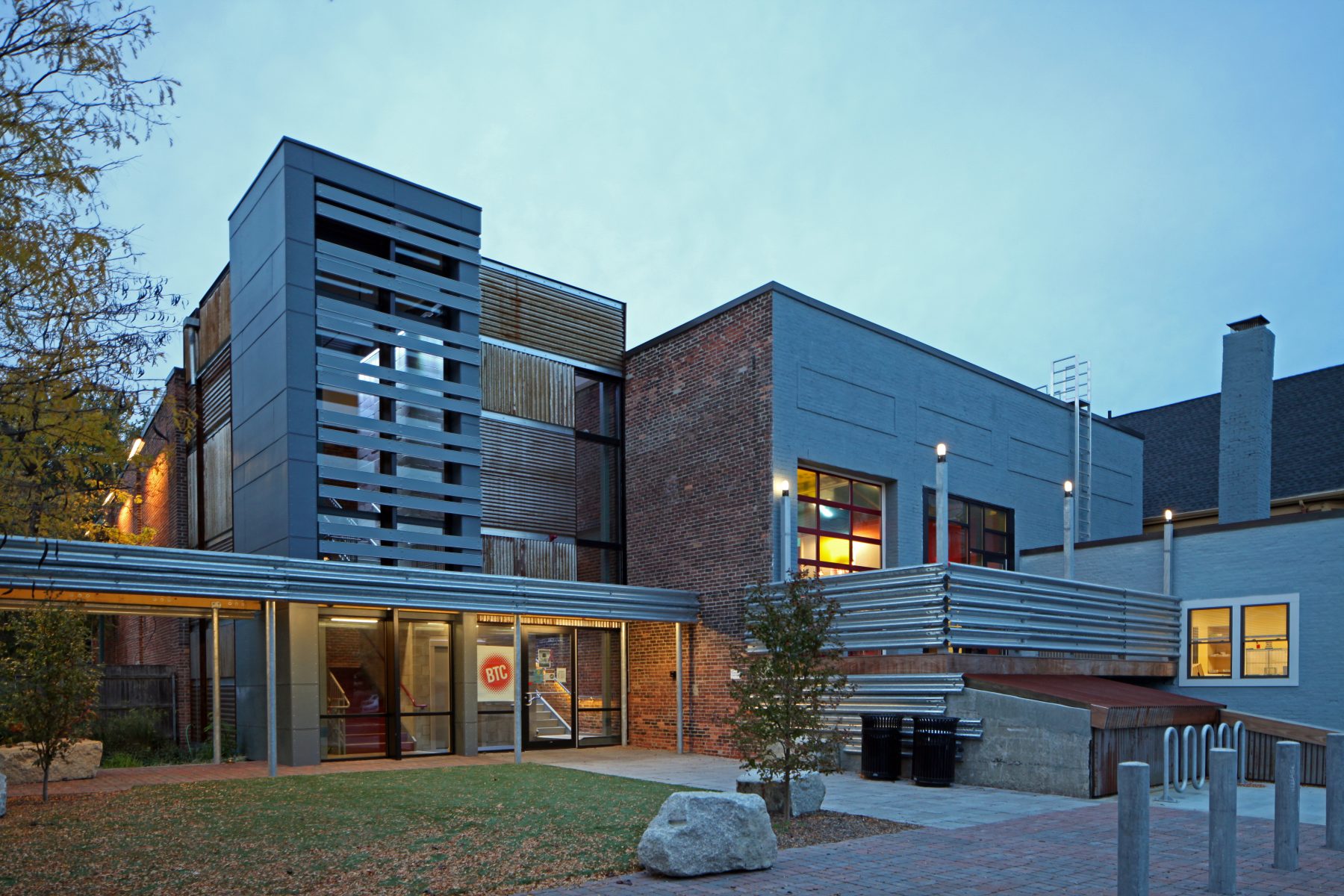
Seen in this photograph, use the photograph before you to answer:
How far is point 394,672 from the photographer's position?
57.7ft

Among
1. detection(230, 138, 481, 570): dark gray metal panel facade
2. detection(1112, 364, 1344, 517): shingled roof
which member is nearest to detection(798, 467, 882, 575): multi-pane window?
detection(230, 138, 481, 570): dark gray metal panel facade

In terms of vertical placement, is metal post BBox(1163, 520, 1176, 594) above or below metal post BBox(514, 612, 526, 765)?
above

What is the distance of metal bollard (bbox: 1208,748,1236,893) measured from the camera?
7504 mm

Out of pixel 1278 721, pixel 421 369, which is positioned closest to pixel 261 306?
pixel 421 369

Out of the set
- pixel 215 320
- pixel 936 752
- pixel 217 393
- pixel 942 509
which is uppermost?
pixel 215 320

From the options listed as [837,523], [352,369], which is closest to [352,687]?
[352,369]

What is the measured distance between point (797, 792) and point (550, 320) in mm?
13108

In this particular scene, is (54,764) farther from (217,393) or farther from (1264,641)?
(1264,641)

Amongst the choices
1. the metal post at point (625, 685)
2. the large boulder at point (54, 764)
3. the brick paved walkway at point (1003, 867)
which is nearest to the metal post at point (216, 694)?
the large boulder at point (54, 764)

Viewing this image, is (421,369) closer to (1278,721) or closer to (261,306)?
(261,306)

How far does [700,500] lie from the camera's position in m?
20.1

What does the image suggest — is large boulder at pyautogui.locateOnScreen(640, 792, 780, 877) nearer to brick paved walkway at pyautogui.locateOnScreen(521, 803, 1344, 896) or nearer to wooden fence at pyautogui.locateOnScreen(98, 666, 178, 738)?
brick paved walkway at pyautogui.locateOnScreen(521, 803, 1344, 896)

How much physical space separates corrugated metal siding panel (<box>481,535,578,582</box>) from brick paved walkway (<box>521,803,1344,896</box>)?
11.5m

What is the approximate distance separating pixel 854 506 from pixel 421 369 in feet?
29.2
